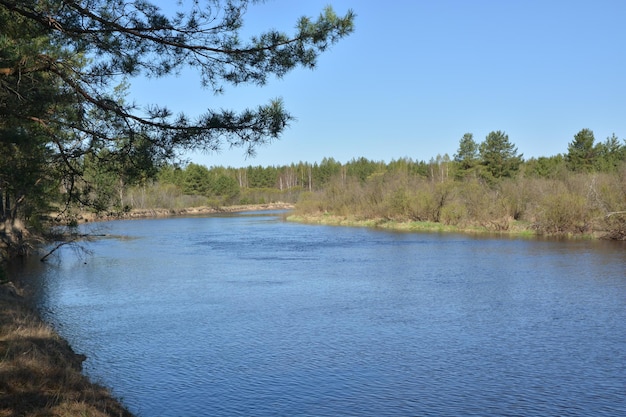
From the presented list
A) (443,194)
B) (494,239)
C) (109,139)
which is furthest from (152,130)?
(443,194)

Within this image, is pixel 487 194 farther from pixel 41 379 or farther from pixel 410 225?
pixel 41 379

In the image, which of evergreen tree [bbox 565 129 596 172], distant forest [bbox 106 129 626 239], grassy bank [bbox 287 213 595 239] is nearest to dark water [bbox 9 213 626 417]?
distant forest [bbox 106 129 626 239]

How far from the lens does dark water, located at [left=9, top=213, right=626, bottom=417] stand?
10109 millimetres

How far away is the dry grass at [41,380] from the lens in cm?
704

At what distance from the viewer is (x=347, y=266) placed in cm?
2553

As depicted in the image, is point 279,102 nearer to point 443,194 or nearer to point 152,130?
point 152,130

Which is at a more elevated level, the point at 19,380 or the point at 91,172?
the point at 91,172

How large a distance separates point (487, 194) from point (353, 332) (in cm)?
3255

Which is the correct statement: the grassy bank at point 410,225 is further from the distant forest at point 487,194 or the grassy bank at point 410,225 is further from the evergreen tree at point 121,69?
the evergreen tree at point 121,69

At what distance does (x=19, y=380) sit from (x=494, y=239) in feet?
105

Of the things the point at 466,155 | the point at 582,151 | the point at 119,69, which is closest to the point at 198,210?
the point at 466,155

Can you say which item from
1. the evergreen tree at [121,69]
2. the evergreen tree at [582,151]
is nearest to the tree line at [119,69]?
the evergreen tree at [121,69]

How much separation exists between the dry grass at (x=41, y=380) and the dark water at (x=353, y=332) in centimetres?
101

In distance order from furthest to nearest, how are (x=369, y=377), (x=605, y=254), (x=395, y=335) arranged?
1. (x=605, y=254)
2. (x=395, y=335)
3. (x=369, y=377)
